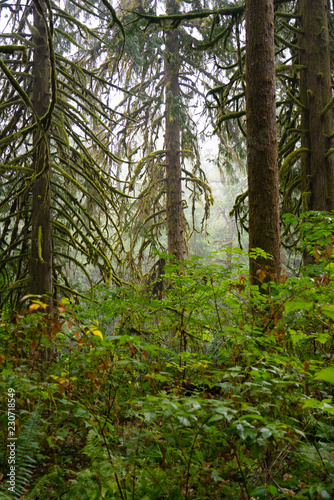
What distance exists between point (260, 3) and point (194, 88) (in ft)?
28.2

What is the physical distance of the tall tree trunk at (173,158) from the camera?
10.6 m

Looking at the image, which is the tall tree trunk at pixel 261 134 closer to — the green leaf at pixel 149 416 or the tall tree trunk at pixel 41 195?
the green leaf at pixel 149 416

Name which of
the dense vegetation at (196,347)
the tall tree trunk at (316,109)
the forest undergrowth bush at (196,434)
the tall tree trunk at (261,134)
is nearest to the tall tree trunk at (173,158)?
the dense vegetation at (196,347)

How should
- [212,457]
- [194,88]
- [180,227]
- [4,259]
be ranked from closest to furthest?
[212,457] → [4,259] → [180,227] → [194,88]

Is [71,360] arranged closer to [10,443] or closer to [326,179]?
[10,443]

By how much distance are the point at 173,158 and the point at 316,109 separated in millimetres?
6002

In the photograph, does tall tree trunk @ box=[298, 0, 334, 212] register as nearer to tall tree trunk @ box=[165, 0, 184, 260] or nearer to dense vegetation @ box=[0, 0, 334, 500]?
dense vegetation @ box=[0, 0, 334, 500]

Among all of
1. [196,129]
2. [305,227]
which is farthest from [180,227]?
[305,227]

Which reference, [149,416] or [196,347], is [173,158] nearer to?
[196,347]

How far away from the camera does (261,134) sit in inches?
174

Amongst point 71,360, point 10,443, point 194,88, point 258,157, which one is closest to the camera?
point 10,443

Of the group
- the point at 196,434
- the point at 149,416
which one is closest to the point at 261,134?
the point at 196,434

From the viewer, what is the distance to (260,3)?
452cm

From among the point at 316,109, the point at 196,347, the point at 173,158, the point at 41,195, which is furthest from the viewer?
the point at 173,158
